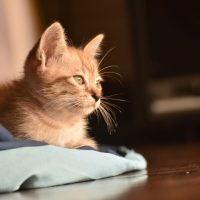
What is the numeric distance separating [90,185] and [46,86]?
0.34m

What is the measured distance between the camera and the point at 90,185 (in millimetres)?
1185

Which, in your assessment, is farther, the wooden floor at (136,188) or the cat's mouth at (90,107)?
the cat's mouth at (90,107)

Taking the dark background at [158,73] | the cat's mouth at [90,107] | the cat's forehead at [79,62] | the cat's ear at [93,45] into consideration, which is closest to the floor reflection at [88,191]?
the cat's mouth at [90,107]

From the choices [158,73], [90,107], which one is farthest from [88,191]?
[158,73]

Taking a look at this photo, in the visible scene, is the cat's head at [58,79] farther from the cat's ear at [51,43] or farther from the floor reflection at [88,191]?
the floor reflection at [88,191]

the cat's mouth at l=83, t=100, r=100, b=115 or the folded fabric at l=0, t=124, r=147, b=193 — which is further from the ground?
the cat's mouth at l=83, t=100, r=100, b=115

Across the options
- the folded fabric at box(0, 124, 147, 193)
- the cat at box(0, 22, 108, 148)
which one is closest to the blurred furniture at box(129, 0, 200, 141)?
the cat at box(0, 22, 108, 148)

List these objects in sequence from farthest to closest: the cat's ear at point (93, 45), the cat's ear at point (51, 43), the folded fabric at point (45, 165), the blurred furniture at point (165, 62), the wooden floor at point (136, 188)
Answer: the blurred furniture at point (165, 62) → the cat's ear at point (93, 45) → the cat's ear at point (51, 43) → the folded fabric at point (45, 165) → the wooden floor at point (136, 188)

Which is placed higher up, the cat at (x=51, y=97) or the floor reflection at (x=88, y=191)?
the cat at (x=51, y=97)

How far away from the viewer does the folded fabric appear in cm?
115

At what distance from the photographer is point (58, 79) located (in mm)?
1417

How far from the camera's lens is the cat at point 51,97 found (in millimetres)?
1386

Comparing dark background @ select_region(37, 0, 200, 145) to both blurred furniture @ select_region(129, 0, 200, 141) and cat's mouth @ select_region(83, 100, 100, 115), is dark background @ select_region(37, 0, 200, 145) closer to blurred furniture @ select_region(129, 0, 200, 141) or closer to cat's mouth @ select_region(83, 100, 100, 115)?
blurred furniture @ select_region(129, 0, 200, 141)

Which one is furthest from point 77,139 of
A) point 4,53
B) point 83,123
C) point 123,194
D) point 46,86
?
point 4,53
